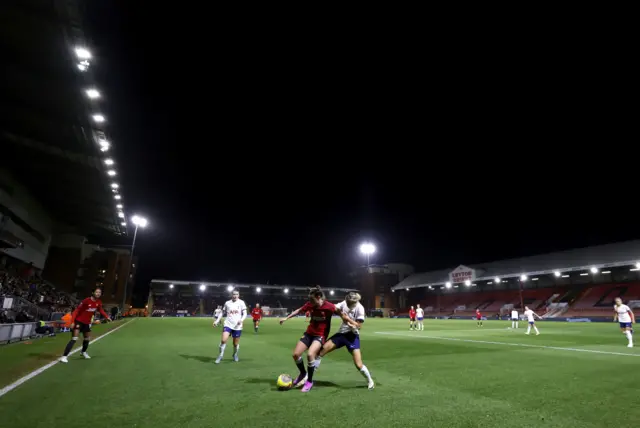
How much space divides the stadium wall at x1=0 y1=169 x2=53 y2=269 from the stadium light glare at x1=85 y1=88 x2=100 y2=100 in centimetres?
1755

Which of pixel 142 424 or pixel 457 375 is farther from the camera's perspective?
pixel 457 375

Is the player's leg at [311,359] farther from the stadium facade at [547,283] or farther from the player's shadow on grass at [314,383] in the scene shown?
the stadium facade at [547,283]

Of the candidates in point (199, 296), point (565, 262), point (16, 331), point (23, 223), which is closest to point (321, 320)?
point (16, 331)

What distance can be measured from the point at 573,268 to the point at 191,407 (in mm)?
60136

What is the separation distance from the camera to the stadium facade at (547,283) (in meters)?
50.7

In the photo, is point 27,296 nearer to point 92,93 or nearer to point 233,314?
point 92,93

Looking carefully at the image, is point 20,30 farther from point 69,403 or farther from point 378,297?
point 378,297

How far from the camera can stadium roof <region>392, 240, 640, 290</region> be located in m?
48.2

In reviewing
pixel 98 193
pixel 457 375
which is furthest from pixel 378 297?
pixel 457 375

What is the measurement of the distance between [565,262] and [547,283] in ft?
34.4

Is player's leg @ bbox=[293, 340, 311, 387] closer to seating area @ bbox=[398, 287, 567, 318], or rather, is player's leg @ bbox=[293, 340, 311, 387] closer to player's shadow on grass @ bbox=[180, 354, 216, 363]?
player's shadow on grass @ bbox=[180, 354, 216, 363]

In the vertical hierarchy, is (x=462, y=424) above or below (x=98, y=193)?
below

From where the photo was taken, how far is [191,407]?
232 inches

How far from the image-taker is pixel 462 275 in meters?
70.1
